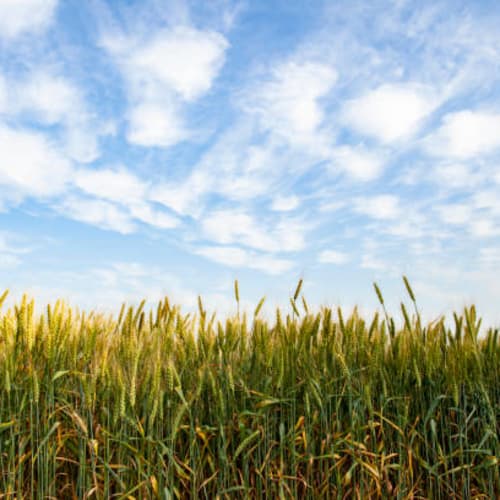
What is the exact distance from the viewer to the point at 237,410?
2.90m

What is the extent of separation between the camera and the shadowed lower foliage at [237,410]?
2783mm

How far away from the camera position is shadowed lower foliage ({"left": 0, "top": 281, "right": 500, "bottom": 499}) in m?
2.78

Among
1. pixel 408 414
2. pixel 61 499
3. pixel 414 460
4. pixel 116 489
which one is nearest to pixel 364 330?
pixel 408 414

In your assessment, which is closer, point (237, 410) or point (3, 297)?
point (237, 410)

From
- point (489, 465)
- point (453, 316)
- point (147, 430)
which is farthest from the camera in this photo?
point (453, 316)

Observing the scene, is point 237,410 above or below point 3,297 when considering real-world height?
below

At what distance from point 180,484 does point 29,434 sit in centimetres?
81

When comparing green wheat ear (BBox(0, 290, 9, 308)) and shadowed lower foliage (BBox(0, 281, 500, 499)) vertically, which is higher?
green wheat ear (BBox(0, 290, 9, 308))

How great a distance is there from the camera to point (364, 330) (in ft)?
10.7

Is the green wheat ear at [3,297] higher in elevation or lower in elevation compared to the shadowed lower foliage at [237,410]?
higher

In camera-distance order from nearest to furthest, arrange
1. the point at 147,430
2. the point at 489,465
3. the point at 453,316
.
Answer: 1. the point at 147,430
2. the point at 489,465
3. the point at 453,316

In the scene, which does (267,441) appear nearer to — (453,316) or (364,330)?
(364,330)

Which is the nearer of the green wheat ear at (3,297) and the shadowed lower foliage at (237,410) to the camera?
the shadowed lower foliage at (237,410)

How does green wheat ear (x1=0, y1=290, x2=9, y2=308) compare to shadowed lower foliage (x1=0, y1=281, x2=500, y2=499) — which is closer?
shadowed lower foliage (x1=0, y1=281, x2=500, y2=499)
